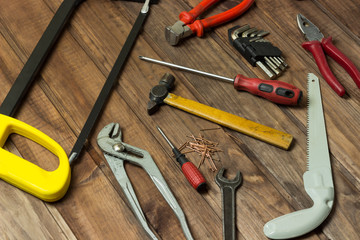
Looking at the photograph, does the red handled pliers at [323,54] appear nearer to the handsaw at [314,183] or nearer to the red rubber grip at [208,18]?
the handsaw at [314,183]

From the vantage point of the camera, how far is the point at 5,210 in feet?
4.58

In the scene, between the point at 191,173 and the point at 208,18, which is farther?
the point at 208,18

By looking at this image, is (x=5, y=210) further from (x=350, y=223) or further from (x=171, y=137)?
(x=350, y=223)

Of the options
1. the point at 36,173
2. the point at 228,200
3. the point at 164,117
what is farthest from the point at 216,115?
the point at 36,173

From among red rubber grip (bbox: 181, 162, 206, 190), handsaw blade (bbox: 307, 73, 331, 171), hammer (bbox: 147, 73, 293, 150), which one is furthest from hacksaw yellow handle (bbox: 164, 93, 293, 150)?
red rubber grip (bbox: 181, 162, 206, 190)

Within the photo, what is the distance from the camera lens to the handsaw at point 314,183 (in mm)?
1363

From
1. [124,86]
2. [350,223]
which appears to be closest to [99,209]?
[124,86]

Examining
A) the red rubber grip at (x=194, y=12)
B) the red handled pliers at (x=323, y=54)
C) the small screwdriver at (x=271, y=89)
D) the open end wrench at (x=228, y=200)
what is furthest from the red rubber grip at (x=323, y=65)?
the open end wrench at (x=228, y=200)

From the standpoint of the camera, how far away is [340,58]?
1.74m

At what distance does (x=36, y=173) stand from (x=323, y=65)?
4.07 feet

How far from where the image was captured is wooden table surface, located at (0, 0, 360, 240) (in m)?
1.42

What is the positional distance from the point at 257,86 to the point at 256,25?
16.7 inches

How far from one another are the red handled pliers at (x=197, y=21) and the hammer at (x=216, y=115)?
227mm

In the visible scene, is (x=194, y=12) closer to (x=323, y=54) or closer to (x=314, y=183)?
(x=323, y=54)
